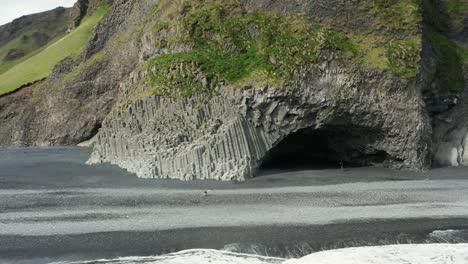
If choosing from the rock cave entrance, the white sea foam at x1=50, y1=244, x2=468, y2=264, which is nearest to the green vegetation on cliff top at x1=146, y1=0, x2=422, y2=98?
the rock cave entrance

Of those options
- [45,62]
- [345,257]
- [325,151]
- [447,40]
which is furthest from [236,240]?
[45,62]

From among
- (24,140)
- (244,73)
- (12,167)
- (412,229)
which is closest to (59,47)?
(24,140)

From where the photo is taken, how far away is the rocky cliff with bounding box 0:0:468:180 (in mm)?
37219

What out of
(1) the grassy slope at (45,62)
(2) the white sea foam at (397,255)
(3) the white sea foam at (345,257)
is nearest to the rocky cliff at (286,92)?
(3) the white sea foam at (345,257)

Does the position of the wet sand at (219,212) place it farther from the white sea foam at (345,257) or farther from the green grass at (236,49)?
the green grass at (236,49)

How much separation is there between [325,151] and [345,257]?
27711 millimetres

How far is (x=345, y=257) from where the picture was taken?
55.2 ft

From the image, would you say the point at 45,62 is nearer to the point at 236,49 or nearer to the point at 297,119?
the point at 236,49

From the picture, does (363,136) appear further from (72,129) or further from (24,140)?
(24,140)

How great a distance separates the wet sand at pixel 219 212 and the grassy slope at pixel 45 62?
187 ft

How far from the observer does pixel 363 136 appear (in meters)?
40.6

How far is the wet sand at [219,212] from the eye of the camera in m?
18.3

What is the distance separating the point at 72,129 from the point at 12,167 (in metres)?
32.1

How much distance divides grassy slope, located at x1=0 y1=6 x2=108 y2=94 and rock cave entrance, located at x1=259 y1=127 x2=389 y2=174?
53.4 m
